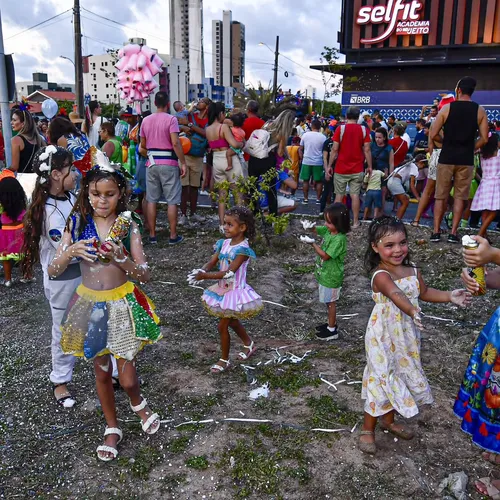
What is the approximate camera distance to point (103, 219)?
294 centimetres

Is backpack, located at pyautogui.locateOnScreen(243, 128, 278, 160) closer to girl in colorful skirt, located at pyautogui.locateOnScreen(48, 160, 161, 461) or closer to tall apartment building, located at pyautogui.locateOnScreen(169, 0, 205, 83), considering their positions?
girl in colorful skirt, located at pyautogui.locateOnScreen(48, 160, 161, 461)

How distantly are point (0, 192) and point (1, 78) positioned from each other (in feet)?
9.11

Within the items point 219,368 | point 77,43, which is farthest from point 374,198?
point 77,43

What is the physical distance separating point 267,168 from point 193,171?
1.43 m

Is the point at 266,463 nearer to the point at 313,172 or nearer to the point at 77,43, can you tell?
the point at 313,172

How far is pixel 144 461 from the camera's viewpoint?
2.94 meters

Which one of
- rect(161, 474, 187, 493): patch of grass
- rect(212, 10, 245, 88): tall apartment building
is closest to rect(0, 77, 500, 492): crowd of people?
rect(161, 474, 187, 493): patch of grass

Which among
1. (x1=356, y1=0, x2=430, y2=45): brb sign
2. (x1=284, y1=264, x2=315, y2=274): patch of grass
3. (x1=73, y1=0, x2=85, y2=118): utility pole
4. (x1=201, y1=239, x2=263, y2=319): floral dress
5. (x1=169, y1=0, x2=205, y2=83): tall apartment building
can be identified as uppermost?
(x1=169, y1=0, x2=205, y2=83): tall apartment building

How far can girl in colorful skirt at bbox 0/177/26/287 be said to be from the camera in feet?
18.0

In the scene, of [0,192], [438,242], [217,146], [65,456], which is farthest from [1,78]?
[438,242]

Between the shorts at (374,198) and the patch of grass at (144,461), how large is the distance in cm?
636

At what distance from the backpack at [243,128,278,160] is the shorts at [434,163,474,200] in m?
2.39

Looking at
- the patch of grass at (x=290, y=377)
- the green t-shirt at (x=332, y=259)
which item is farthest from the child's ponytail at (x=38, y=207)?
the green t-shirt at (x=332, y=259)

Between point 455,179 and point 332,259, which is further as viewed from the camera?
point 455,179
